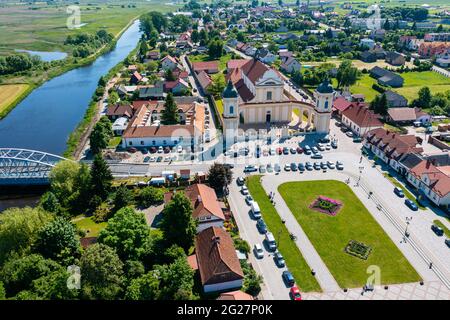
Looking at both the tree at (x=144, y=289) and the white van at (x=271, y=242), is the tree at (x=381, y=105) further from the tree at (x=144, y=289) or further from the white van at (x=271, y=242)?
the tree at (x=144, y=289)

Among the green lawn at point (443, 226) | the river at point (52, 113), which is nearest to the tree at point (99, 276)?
the green lawn at point (443, 226)

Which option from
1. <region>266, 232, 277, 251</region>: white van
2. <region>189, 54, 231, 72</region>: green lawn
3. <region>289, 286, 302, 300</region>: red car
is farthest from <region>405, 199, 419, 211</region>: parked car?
<region>189, 54, 231, 72</region>: green lawn

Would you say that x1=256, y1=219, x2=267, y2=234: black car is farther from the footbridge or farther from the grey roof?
the footbridge

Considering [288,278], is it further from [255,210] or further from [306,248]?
[255,210]
